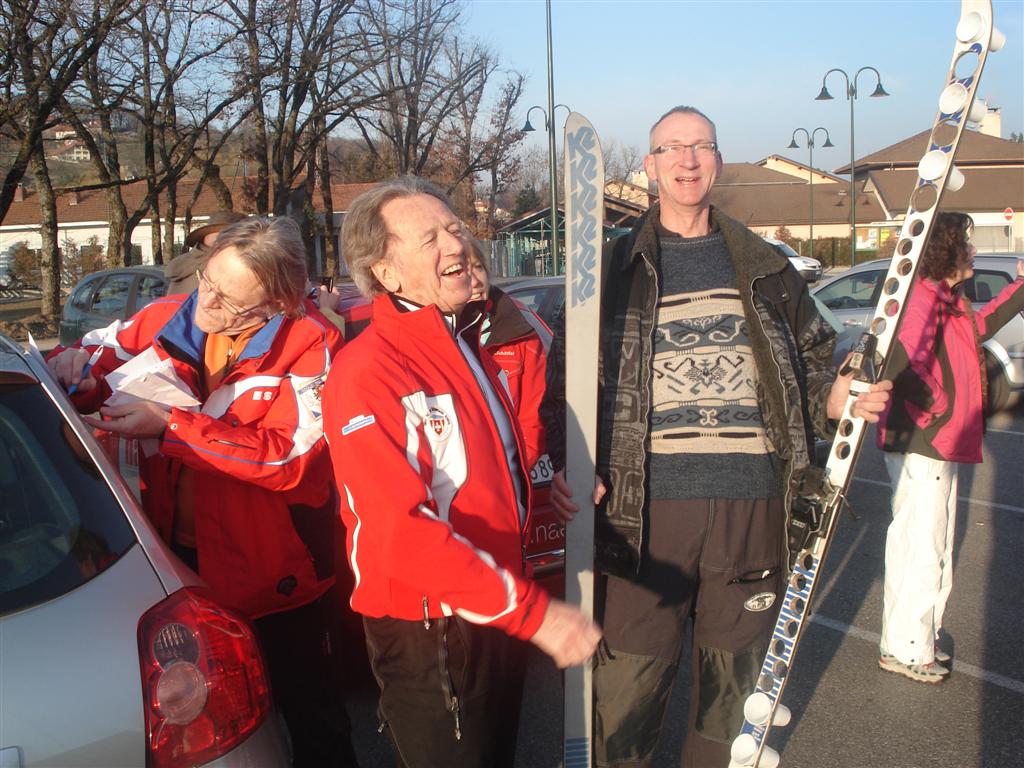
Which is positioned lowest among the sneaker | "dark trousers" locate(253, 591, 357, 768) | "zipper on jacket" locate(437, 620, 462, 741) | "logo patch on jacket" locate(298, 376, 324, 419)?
the sneaker

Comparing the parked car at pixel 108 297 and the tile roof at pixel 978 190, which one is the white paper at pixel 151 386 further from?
the tile roof at pixel 978 190

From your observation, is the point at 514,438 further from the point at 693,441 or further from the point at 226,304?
the point at 226,304

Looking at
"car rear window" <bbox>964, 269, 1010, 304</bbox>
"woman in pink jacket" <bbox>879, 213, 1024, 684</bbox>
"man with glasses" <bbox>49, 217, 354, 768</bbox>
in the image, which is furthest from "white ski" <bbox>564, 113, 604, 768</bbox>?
"car rear window" <bbox>964, 269, 1010, 304</bbox>

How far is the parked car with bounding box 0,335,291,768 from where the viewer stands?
Result: 1.59 meters

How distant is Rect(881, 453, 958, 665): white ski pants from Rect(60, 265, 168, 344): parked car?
843 cm

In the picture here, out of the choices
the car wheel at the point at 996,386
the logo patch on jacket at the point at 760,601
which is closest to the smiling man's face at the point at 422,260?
the logo patch on jacket at the point at 760,601

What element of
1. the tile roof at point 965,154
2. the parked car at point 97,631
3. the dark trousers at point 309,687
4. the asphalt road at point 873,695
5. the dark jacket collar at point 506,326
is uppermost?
the tile roof at point 965,154

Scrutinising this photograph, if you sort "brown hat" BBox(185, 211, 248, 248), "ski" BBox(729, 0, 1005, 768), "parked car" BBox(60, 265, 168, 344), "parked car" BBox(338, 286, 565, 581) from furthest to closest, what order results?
"parked car" BBox(60, 265, 168, 344), "brown hat" BBox(185, 211, 248, 248), "parked car" BBox(338, 286, 565, 581), "ski" BBox(729, 0, 1005, 768)

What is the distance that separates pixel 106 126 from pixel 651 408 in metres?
24.1

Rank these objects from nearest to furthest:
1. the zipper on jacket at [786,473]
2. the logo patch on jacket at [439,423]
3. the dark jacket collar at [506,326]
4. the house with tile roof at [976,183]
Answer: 1. the logo patch on jacket at [439,423]
2. the zipper on jacket at [786,473]
3. the dark jacket collar at [506,326]
4. the house with tile roof at [976,183]

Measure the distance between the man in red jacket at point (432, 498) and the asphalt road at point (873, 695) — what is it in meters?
1.52

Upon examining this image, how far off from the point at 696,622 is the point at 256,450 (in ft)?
4.21

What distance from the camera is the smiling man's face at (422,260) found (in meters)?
2.05

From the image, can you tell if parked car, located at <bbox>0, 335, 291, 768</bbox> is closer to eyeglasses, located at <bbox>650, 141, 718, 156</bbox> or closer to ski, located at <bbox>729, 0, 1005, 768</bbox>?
ski, located at <bbox>729, 0, 1005, 768</bbox>
